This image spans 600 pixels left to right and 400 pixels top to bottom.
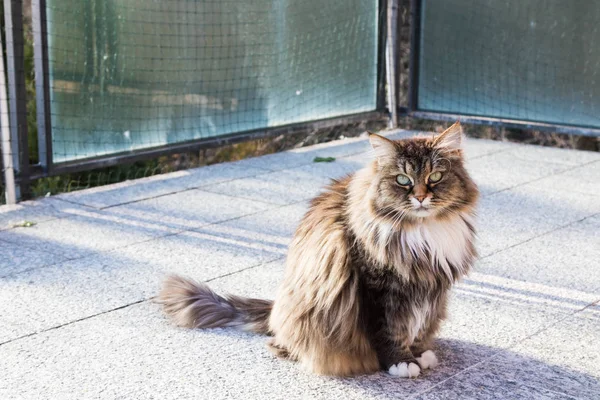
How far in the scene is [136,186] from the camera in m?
5.79

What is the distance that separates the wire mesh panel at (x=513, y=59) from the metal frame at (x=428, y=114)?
5 centimetres

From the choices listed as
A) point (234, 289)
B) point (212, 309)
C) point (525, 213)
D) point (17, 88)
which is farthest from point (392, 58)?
point (212, 309)

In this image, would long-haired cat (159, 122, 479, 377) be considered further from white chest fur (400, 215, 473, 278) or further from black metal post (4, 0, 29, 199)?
black metal post (4, 0, 29, 199)

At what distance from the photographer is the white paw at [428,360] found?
3010 mm

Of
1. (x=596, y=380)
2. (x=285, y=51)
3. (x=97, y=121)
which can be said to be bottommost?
(x=596, y=380)

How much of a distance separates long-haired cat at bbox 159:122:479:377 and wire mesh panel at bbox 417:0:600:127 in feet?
15.3

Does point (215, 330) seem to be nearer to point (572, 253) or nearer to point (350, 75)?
point (572, 253)

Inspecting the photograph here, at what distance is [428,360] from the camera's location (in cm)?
303

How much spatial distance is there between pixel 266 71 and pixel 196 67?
789 millimetres

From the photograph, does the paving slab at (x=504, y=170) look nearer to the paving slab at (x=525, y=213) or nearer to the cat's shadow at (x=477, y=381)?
the paving slab at (x=525, y=213)

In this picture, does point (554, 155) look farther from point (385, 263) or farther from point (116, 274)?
point (385, 263)

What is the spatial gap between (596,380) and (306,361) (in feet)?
3.54

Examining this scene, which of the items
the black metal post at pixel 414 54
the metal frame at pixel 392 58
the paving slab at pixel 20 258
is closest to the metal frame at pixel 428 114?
the black metal post at pixel 414 54

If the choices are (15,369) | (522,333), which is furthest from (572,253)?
(15,369)
